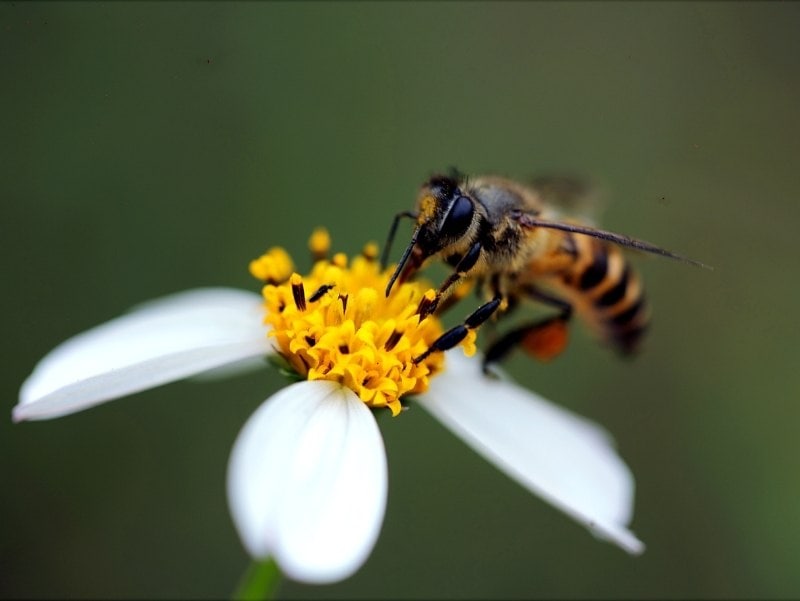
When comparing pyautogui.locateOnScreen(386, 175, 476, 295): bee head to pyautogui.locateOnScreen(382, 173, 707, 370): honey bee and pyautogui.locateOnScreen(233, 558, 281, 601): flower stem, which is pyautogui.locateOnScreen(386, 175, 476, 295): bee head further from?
pyautogui.locateOnScreen(233, 558, 281, 601): flower stem

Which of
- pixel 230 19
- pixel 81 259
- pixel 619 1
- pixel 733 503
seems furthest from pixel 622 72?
pixel 81 259

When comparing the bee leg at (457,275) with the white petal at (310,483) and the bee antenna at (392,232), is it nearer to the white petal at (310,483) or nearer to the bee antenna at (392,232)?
the bee antenna at (392,232)

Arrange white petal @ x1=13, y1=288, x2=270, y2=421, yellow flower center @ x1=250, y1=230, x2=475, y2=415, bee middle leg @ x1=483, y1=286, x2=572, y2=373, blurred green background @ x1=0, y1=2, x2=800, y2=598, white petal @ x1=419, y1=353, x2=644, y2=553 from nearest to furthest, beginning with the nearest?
white petal @ x1=13, y1=288, x2=270, y2=421 → yellow flower center @ x1=250, y1=230, x2=475, y2=415 → white petal @ x1=419, y1=353, x2=644, y2=553 → bee middle leg @ x1=483, y1=286, x2=572, y2=373 → blurred green background @ x1=0, y1=2, x2=800, y2=598

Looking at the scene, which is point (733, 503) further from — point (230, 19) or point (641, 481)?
point (230, 19)

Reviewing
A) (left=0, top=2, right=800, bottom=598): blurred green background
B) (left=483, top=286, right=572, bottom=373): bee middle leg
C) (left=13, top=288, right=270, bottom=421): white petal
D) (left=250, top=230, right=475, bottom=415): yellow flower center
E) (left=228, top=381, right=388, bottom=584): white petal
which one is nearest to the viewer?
(left=228, top=381, right=388, bottom=584): white petal

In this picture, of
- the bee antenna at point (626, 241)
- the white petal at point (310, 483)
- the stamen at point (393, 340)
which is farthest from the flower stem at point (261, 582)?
the bee antenna at point (626, 241)

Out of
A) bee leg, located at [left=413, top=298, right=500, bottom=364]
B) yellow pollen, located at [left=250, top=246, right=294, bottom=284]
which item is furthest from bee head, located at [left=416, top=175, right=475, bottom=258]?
yellow pollen, located at [left=250, top=246, right=294, bottom=284]

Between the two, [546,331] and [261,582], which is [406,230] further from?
[261,582]
